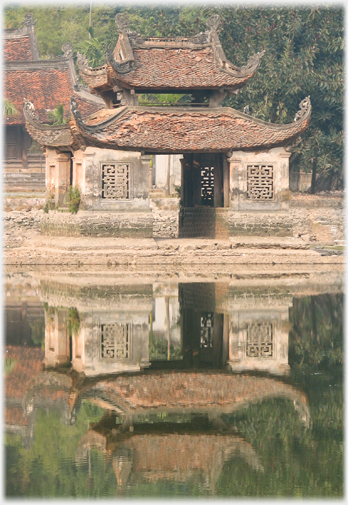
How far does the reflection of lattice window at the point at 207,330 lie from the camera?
46.8 ft

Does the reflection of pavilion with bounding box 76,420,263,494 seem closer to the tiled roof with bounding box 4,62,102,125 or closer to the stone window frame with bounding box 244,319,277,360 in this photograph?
the stone window frame with bounding box 244,319,277,360

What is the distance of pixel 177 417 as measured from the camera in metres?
10.1

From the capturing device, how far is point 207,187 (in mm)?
35438

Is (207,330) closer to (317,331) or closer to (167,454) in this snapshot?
(317,331)

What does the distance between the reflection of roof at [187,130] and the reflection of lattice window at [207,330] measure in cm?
1335

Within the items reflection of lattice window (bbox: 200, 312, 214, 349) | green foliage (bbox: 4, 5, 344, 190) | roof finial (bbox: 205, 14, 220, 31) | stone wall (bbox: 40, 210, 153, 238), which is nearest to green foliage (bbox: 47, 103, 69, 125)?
green foliage (bbox: 4, 5, 344, 190)

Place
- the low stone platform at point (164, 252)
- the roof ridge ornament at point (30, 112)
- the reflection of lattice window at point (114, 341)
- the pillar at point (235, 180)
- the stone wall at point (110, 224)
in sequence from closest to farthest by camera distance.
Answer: the reflection of lattice window at point (114, 341) → the low stone platform at point (164, 252) → the stone wall at point (110, 224) → the pillar at point (235, 180) → the roof ridge ornament at point (30, 112)

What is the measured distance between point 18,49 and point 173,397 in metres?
42.7

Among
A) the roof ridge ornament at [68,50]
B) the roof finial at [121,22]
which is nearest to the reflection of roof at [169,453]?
the roof finial at [121,22]

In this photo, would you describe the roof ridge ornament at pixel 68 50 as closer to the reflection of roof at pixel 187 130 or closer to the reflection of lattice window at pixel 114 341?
the reflection of roof at pixel 187 130

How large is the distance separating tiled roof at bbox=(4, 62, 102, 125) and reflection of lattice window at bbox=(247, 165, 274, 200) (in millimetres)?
14754

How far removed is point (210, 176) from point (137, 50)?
20.2ft

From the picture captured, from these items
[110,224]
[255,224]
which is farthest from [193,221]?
[110,224]

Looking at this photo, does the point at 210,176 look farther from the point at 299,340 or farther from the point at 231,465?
the point at 231,465
